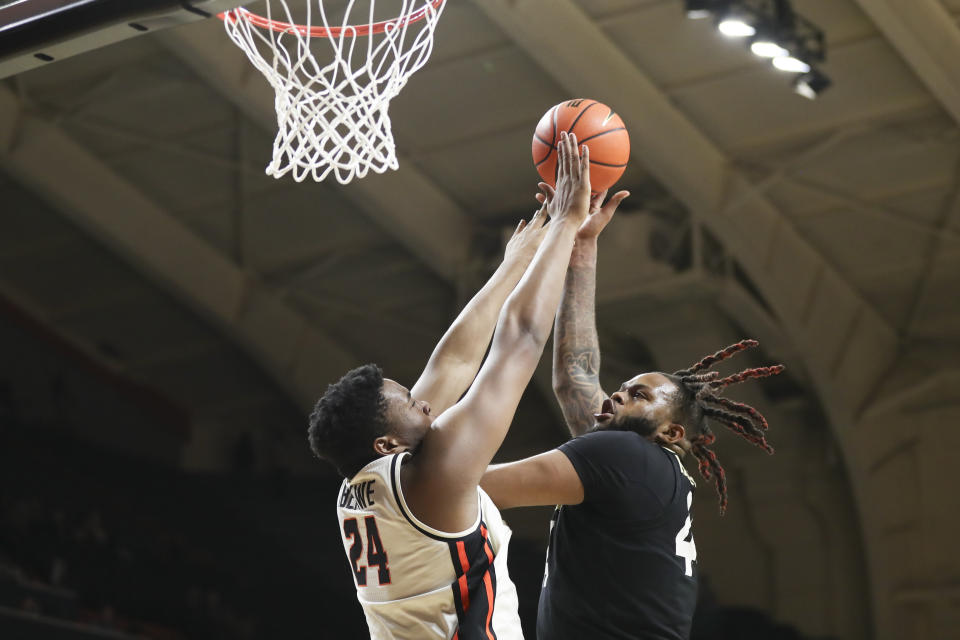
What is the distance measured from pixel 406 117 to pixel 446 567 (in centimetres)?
873

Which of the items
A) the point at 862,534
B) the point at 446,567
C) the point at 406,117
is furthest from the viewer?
the point at 862,534

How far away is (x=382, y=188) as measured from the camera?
11.5 m

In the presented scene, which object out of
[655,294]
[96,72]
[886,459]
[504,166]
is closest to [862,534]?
[886,459]

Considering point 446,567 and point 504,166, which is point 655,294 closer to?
point 504,166

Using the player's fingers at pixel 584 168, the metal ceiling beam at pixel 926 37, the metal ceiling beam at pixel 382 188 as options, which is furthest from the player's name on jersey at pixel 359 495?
the metal ceiling beam at pixel 382 188

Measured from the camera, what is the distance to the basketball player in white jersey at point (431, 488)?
281 centimetres

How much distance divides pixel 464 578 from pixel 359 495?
0.31 meters

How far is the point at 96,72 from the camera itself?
1146cm

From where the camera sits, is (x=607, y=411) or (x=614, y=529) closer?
(x=614, y=529)

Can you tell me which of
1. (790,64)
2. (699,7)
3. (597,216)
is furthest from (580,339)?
(790,64)

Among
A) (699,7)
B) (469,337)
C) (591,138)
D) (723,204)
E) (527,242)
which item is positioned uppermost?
(699,7)

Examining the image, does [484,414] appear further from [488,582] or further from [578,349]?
[578,349]

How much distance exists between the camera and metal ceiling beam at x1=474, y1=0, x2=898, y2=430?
378 inches

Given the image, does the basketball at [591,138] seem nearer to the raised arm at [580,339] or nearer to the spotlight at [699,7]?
the raised arm at [580,339]
